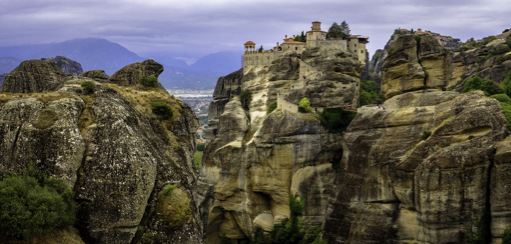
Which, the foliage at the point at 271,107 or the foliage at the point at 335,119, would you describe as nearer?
the foliage at the point at 335,119

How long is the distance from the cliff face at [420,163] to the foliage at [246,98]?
805 inches

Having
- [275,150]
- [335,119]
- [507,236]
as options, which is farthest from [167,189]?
[335,119]

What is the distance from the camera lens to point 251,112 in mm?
63562

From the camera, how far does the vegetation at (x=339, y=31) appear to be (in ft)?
226

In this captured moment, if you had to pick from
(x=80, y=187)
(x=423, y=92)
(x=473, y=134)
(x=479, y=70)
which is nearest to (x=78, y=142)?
(x=80, y=187)

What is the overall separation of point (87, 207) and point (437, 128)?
106ft

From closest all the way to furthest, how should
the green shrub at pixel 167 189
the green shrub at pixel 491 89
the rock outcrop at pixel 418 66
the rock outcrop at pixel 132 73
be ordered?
the green shrub at pixel 167 189, the rock outcrop at pixel 132 73, the rock outcrop at pixel 418 66, the green shrub at pixel 491 89

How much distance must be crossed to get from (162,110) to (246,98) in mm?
43016

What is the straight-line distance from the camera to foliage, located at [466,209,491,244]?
118ft

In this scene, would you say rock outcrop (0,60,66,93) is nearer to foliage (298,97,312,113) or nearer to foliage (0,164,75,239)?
foliage (0,164,75,239)

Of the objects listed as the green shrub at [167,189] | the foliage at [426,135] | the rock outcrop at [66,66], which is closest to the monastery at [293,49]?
the foliage at [426,135]

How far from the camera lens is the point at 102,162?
16.7 metres

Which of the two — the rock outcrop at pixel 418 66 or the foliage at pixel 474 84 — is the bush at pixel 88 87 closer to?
the rock outcrop at pixel 418 66

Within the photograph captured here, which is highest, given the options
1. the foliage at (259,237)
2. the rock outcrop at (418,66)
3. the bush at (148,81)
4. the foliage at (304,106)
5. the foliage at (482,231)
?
the rock outcrop at (418,66)
